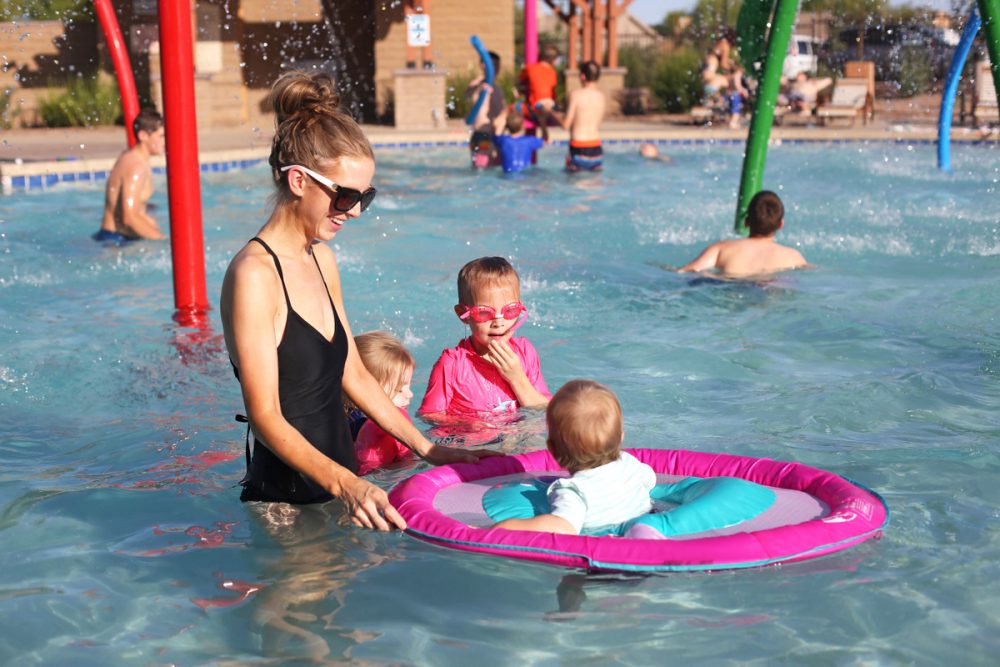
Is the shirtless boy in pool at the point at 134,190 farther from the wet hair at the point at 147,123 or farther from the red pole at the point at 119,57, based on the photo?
the red pole at the point at 119,57

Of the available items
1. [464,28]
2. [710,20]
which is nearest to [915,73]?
[710,20]

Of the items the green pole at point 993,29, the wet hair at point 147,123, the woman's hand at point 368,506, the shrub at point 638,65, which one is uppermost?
the shrub at point 638,65

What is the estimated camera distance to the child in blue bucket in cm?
343

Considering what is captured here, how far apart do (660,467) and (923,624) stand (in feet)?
3.78

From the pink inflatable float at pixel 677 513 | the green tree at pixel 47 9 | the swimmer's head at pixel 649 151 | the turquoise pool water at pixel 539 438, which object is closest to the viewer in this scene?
the pink inflatable float at pixel 677 513

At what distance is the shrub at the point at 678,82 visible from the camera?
986 inches

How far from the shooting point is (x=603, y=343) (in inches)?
284

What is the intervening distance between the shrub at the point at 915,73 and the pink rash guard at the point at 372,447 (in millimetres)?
24213

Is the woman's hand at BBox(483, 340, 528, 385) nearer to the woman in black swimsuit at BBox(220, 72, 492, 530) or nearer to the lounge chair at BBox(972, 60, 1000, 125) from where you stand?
the woman in black swimsuit at BBox(220, 72, 492, 530)

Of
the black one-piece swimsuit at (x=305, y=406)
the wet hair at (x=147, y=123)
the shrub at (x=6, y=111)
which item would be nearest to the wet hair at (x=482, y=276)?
the black one-piece swimsuit at (x=305, y=406)

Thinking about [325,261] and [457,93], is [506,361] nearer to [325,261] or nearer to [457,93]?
[325,261]

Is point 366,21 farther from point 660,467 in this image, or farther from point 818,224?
point 660,467

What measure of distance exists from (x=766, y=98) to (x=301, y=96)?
20.8 ft

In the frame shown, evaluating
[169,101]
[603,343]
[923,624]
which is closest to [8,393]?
[169,101]
